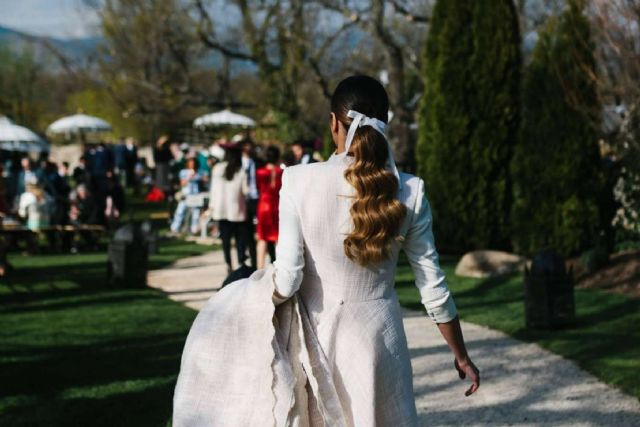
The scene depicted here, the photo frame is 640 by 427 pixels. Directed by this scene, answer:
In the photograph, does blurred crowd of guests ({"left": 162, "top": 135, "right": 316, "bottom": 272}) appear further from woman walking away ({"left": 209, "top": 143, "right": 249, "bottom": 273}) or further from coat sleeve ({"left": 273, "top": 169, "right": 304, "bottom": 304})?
coat sleeve ({"left": 273, "top": 169, "right": 304, "bottom": 304})

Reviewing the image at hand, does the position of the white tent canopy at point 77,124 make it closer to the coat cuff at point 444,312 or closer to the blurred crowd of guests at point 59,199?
the blurred crowd of guests at point 59,199

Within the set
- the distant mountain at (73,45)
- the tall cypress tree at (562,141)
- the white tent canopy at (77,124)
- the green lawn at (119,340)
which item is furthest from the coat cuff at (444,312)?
the distant mountain at (73,45)

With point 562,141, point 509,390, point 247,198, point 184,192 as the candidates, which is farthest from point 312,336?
point 184,192

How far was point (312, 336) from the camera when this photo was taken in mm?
3598

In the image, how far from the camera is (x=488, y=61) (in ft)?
55.5

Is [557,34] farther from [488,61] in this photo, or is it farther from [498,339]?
[498,339]

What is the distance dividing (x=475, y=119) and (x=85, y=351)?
32.2 ft

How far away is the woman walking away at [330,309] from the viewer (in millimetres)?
3486

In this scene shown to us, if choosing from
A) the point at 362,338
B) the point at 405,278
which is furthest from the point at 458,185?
the point at 362,338

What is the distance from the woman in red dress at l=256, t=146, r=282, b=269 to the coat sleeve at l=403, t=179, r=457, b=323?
8.57 metres

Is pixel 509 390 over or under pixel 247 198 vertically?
under

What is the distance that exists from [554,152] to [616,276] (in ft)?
8.75

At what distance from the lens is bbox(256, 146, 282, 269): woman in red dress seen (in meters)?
12.4

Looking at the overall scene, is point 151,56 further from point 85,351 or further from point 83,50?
point 85,351
